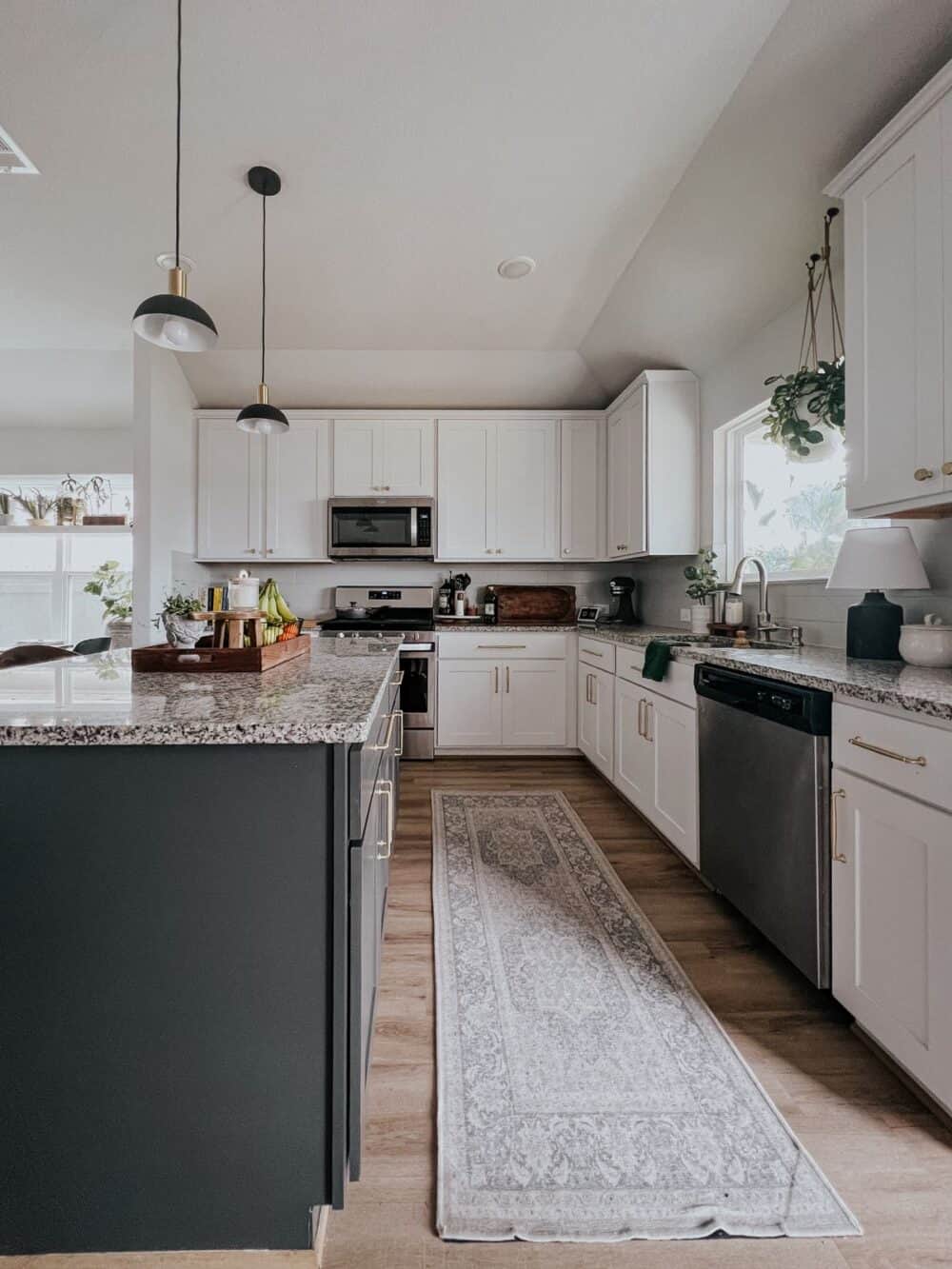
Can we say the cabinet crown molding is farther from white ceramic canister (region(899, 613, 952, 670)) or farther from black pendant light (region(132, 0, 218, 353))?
black pendant light (region(132, 0, 218, 353))

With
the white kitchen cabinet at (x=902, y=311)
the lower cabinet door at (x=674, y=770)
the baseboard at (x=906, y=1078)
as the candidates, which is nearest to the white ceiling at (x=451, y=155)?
the white kitchen cabinet at (x=902, y=311)

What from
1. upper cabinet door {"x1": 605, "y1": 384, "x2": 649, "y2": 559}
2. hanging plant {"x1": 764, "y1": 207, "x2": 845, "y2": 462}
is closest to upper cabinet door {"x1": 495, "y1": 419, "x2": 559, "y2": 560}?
upper cabinet door {"x1": 605, "y1": 384, "x2": 649, "y2": 559}

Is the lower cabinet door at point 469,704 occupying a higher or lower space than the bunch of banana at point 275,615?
lower

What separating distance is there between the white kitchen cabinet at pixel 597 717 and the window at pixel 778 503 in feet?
3.36

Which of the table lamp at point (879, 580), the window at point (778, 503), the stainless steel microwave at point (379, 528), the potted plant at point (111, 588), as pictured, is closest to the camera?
the table lamp at point (879, 580)

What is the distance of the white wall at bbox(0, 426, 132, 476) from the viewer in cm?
506

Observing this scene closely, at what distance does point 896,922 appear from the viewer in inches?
51.1

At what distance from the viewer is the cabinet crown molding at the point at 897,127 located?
1458 millimetres

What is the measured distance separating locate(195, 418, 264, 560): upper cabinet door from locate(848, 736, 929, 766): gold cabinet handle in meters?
3.95

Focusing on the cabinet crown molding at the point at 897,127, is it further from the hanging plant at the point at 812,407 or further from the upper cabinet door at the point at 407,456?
the upper cabinet door at the point at 407,456

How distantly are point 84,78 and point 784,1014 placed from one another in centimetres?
357

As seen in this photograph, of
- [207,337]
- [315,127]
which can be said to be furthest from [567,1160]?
[315,127]

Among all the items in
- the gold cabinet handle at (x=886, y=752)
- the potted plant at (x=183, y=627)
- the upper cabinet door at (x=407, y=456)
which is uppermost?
the upper cabinet door at (x=407, y=456)

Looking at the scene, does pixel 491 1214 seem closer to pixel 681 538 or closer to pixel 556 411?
pixel 681 538
